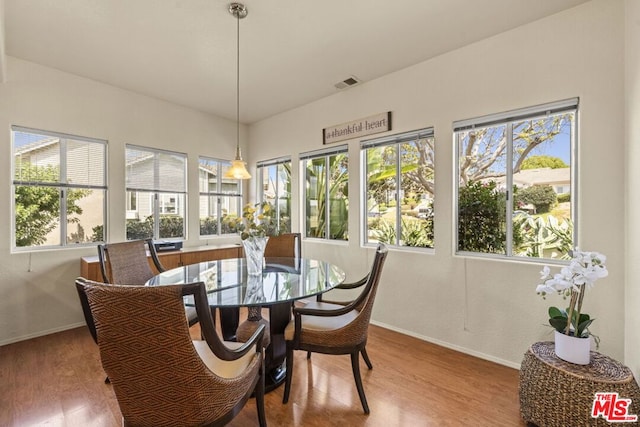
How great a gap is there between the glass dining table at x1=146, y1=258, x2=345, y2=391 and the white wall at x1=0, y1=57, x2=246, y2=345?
1.81m

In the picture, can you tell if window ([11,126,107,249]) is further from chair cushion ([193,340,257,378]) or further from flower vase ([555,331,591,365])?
flower vase ([555,331,591,365])

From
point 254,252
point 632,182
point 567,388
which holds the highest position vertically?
point 632,182

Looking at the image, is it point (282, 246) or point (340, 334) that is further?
point (282, 246)

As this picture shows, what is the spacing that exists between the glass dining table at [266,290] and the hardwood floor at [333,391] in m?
0.33

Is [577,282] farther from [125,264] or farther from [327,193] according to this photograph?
[125,264]

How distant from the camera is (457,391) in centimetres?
218

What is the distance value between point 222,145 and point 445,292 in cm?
401

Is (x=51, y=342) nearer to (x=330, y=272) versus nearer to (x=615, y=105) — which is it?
(x=330, y=272)

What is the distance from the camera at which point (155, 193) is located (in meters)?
4.15

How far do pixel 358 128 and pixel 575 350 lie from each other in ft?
9.50

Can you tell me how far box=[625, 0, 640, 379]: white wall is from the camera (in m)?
1.85

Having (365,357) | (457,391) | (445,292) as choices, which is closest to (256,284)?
(365,357)

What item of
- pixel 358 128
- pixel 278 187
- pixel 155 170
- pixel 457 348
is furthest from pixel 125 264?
pixel 457 348

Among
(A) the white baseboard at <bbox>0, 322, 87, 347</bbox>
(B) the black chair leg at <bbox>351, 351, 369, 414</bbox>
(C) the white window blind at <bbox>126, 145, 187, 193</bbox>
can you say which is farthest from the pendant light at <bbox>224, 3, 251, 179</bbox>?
(A) the white baseboard at <bbox>0, 322, 87, 347</bbox>
